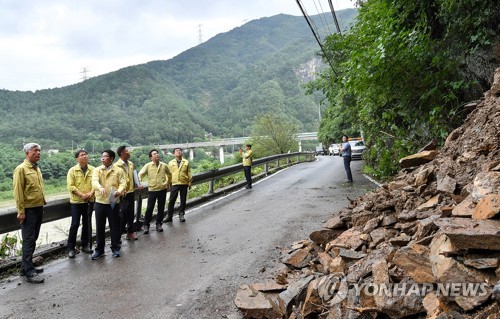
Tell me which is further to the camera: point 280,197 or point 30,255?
point 280,197

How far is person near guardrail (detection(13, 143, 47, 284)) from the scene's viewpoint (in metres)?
5.02

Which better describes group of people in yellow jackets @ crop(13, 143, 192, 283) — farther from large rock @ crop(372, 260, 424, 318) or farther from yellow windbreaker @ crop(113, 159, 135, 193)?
large rock @ crop(372, 260, 424, 318)

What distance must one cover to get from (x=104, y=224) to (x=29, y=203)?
1343 millimetres

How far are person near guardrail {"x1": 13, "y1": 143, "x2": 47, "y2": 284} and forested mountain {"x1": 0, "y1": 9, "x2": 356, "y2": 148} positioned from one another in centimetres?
1884

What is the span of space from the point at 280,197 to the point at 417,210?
284 inches

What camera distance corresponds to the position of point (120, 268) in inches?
209

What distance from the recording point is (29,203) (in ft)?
16.9

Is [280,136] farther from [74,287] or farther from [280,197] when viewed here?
[74,287]

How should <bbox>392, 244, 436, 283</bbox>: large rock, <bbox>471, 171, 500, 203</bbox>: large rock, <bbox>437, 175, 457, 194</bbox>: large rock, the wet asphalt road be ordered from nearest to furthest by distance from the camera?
<bbox>392, 244, 436, 283</bbox>: large rock → <bbox>471, 171, 500, 203</bbox>: large rock → the wet asphalt road → <bbox>437, 175, 457, 194</bbox>: large rock

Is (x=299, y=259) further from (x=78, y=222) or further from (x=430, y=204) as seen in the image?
(x=78, y=222)

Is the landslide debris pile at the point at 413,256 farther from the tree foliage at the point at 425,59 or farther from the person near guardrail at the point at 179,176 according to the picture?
the person near guardrail at the point at 179,176

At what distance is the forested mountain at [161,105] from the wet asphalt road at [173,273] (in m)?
16.8

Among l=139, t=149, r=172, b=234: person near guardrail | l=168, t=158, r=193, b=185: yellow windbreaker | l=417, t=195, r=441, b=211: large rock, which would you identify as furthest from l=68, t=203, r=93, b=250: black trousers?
l=417, t=195, r=441, b=211: large rock

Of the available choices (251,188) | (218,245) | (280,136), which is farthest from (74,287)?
(280,136)
